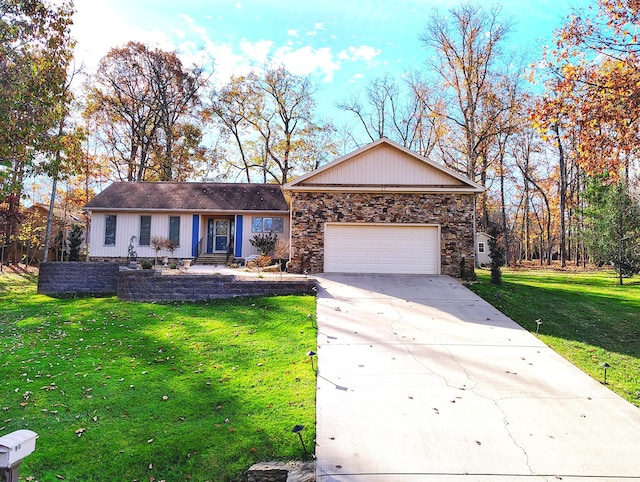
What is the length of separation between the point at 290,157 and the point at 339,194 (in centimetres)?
1666

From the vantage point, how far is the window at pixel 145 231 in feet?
57.1

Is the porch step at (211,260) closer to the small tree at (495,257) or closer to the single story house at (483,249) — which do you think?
the small tree at (495,257)

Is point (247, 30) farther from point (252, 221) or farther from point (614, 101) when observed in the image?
point (614, 101)

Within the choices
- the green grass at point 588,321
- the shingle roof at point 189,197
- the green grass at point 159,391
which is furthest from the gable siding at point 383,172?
the green grass at point 159,391

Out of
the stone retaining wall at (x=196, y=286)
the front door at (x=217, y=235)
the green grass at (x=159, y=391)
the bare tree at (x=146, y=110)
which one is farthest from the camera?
the bare tree at (x=146, y=110)

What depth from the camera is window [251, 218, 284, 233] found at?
17641 mm

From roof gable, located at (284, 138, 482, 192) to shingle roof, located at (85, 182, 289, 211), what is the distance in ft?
15.0

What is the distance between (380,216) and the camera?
13.1m

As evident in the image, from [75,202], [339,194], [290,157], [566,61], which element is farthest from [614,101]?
[75,202]

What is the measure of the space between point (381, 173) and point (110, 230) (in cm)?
1264

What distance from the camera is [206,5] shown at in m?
11.0

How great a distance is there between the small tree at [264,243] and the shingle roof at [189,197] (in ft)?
4.77

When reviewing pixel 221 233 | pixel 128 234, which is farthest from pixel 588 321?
pixel 128 234

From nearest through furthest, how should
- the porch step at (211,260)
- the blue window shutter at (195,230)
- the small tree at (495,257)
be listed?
the small tree at (495,257) < the porch step at (211,260) < the blue window shutter at (195,230)
